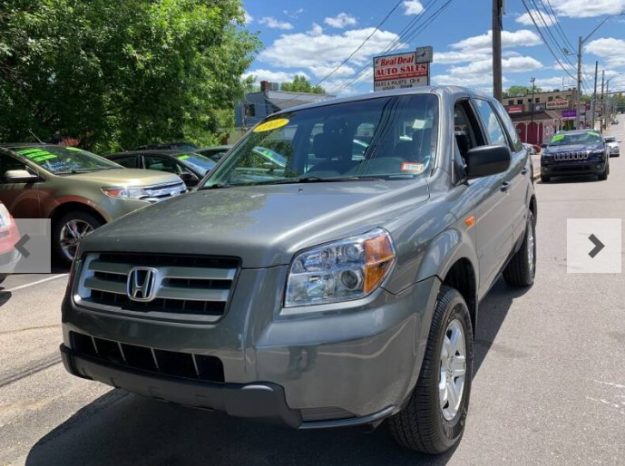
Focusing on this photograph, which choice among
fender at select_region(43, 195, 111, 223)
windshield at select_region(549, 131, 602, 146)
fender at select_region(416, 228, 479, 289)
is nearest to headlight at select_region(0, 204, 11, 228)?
fender at select_region(43, 195, 111, 223)

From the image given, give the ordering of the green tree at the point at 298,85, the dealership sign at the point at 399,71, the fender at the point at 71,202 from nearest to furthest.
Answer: the fender at the point at 71,202
the dealership sign at the point at 399,71
the green tree at the point at 298,85

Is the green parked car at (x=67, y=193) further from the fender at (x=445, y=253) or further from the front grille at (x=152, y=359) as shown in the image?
the fender at (x=445, y=253)

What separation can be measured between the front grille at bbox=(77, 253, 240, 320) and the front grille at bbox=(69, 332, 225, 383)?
0.54ft

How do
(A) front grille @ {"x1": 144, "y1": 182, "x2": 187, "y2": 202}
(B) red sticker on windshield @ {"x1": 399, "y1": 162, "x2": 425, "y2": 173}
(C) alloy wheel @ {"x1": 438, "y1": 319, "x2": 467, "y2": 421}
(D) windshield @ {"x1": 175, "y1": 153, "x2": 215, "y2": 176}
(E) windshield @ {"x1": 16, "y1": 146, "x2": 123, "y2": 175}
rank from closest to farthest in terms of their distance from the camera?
(C) alloy wheel @ {"x1": 438, "y1": 319, "x2": 467, "y2": 421}, (B) red sticker on windshield @ {"x1": 399, "y1": 162, "x2": 425, "y2": 173}, (A) front grille @ {"x1": 144, "y1": 182, "x2": 187, "y2": 202}, (E) windshield @ {"x1": 16, "y1": 146, "x2": 123, "y2": 175}, (D) windshield @ {"x1": 175, "y1": 153, "x2": 215, "y2": 176}

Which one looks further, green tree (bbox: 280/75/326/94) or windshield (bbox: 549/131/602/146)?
green tree (bbox: 280/75/326/94)

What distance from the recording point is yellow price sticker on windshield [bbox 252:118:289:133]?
409 centimetres

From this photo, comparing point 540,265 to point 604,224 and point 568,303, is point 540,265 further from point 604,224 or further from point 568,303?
point 604,224

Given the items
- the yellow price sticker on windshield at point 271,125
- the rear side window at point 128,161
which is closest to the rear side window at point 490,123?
the yellow price sticker on windshield at point 271,125

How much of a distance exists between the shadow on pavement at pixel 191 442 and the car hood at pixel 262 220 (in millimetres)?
1112

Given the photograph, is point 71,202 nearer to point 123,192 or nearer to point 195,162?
point 123,192

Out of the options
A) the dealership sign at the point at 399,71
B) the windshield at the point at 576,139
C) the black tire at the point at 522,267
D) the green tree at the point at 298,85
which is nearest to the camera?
the black tire at the point at 522,267

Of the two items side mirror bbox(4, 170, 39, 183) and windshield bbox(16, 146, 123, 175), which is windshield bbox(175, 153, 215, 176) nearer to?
windshield bbox(16, 146, 123, 175)

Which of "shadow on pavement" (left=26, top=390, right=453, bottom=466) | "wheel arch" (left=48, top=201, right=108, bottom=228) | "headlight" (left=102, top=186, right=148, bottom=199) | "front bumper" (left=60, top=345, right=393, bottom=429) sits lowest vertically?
"shadow on pavement" (left=26, top=390, right=453, bottom=466)

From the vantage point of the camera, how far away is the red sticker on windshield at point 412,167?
3216mm
